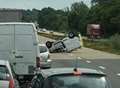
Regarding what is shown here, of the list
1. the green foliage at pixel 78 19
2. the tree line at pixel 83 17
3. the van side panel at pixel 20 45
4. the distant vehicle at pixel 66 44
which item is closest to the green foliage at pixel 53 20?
the tree line at pixel 83 17

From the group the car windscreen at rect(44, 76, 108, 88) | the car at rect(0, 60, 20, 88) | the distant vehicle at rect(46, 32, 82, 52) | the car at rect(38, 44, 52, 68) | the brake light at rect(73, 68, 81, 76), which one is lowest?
the distant vehicle at rect(46, 32, 82, 52)

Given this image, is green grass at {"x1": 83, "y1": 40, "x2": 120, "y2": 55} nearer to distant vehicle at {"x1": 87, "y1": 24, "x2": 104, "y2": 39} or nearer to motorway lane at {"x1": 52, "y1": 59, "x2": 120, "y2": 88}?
motorway lane at {"x1": 52, "y1": 59, "x2": 120, "y2": 88}

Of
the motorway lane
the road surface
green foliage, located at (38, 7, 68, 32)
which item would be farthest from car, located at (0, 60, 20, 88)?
green foliage, located at (38, 7, 68, 32)

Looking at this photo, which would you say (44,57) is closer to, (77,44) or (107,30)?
(77,44)

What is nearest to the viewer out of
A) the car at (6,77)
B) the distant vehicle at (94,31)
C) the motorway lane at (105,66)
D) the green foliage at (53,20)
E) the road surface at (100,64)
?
the car at (6,77)

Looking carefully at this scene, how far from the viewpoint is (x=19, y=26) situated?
21438 mm

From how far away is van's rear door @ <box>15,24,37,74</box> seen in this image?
69.7ft

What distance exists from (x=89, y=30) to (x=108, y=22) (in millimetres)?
6465

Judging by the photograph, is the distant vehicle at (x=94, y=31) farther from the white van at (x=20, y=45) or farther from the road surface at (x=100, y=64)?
the white van at (x=20, y=45)

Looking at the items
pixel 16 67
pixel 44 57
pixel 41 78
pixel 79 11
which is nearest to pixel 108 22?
pixel 79 11

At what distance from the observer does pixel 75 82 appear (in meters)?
11.3

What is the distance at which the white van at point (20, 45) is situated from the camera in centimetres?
2127

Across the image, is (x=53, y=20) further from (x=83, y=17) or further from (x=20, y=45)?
(x=20, y=45)

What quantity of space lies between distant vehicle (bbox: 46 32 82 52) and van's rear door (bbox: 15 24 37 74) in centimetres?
3515
